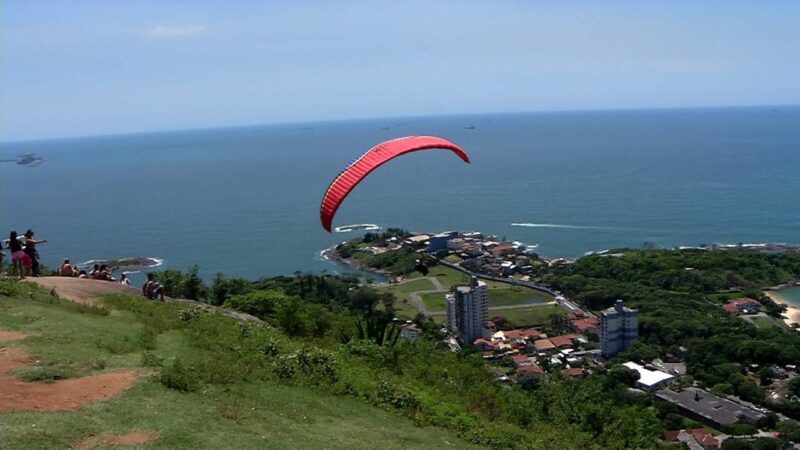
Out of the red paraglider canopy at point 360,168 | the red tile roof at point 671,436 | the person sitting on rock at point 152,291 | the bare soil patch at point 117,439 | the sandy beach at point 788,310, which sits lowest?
the sandy beach at point 788,310

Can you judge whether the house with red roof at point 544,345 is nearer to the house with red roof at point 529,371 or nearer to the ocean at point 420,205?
the house with red roof at point 529,371

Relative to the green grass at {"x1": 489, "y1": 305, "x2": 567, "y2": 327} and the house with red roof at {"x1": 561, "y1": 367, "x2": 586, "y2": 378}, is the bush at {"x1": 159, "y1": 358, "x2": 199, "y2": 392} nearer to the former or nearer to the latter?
the house with red roof at {"x1": 561, "y1": 367, "x2": 586, "y2": 378}

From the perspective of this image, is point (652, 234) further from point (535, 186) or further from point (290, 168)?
point (290, 168)

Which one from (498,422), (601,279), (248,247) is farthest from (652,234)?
(498,422)

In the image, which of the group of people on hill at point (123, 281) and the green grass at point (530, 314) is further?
the green grass at point (530, 314)

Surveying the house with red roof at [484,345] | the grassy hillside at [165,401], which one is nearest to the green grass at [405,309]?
the house with red roof at [484,345]

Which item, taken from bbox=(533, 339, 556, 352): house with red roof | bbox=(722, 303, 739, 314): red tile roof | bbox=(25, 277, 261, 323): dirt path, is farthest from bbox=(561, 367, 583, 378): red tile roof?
bbox=(25, 277, 261, 323): dirt path
